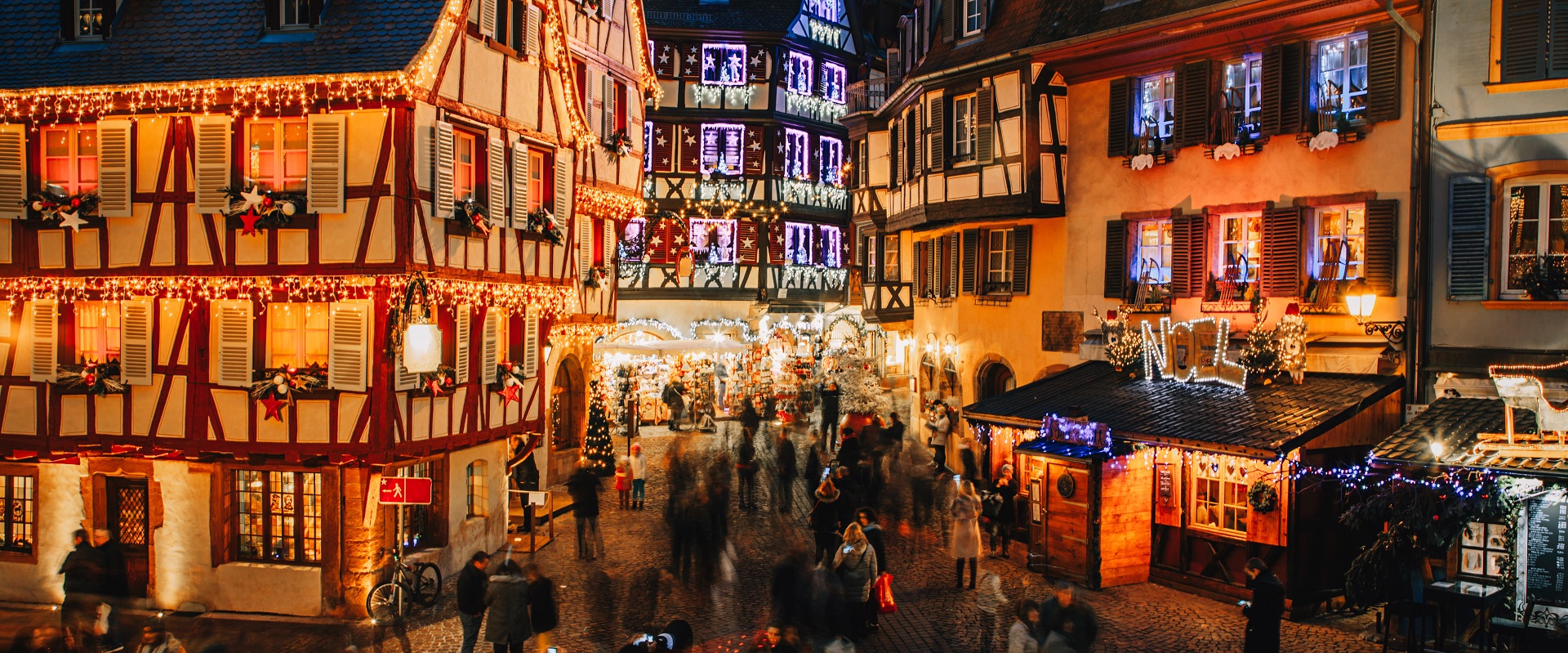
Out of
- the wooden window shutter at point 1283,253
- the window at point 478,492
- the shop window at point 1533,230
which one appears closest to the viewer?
the shop window at point 1533,230

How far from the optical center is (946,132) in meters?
23.1

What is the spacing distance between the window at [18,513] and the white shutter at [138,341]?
10.3ft

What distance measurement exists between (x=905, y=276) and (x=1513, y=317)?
16919 millimetres

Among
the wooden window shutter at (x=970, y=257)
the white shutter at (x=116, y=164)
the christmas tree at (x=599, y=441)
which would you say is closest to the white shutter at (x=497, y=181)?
the white shutter at (x=116, y=164)

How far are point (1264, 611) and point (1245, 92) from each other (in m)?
9.52

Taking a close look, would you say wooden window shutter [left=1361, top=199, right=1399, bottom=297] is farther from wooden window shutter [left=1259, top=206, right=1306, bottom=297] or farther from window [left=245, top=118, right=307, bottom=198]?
window [left=245, top=118, right=307, bottom=198]

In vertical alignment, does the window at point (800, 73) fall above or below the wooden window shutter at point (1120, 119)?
above

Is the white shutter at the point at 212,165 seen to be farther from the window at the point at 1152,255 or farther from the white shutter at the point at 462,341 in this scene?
the window at the point at 1152,255

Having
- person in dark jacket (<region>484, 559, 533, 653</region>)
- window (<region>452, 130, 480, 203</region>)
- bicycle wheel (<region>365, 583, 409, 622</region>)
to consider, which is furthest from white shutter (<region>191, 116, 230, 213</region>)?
person in dark jacket (<region>484, 559, 533, 653</region>)

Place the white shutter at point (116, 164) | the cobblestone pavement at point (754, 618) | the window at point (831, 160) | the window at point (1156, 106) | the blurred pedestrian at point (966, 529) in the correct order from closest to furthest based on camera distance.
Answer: the cobblestone pavement at point (754, 618) < the white shutter at point (116, 164) < the blurred pedestrian at point (966, 529) < the window at point (1156, 106) < the window at point (831, 160)

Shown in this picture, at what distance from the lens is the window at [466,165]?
632 inches

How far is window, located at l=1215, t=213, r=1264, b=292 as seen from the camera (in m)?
17.9

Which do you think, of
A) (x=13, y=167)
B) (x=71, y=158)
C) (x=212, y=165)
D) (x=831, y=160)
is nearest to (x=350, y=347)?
(x=212, y=165)

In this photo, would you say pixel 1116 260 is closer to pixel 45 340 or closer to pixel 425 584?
pixel 425 584
